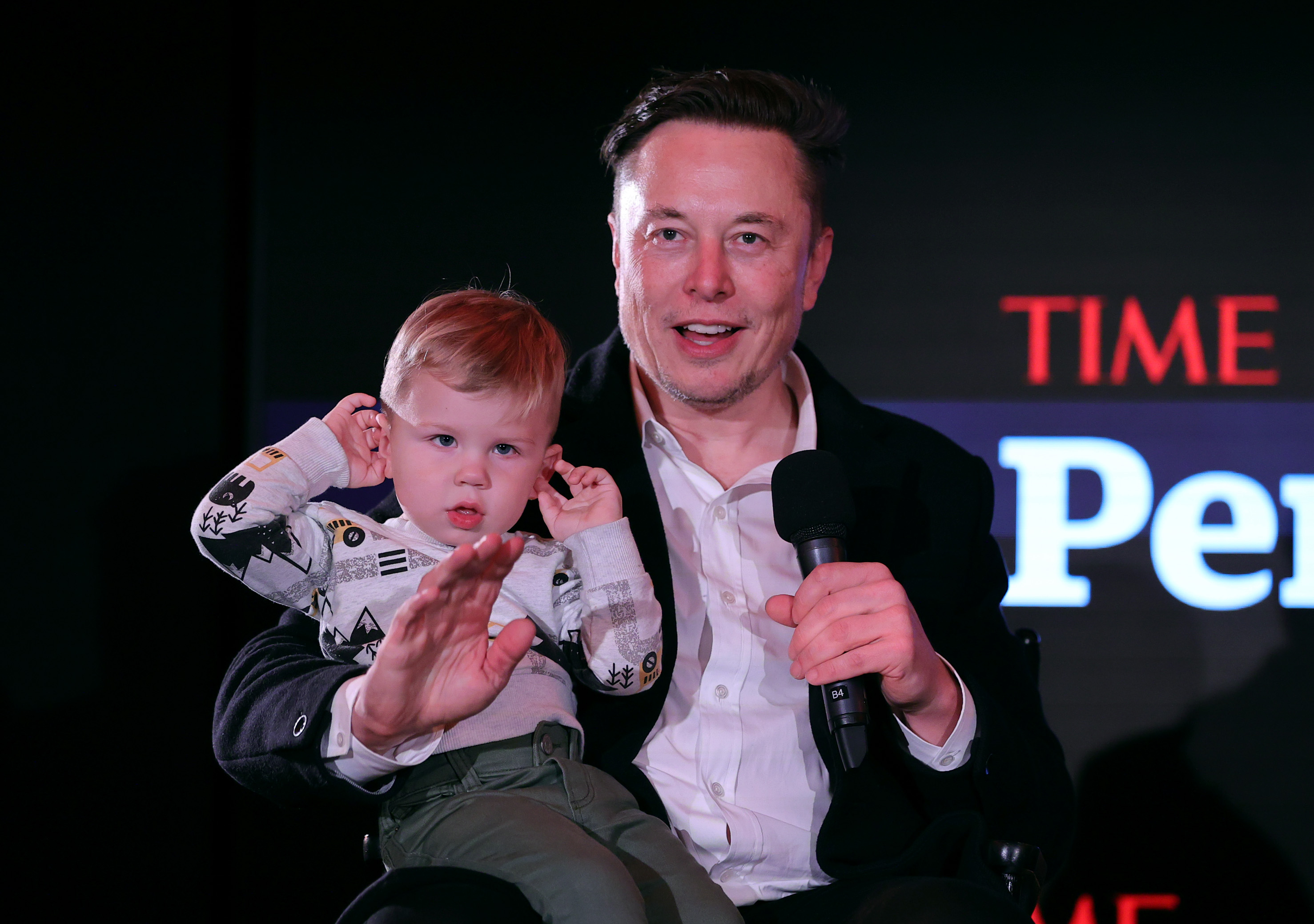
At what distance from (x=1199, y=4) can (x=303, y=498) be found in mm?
2979

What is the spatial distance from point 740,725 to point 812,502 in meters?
0.51

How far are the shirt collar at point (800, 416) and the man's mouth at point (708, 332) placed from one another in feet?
0.57

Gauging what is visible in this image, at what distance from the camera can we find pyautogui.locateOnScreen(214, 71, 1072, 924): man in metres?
1.57

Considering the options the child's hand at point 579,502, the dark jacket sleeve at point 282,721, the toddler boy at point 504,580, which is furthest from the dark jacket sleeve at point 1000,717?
the dark jacket sleeve at point 282,721

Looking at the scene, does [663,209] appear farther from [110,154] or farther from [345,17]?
[110,154]

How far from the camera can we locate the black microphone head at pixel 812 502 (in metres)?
1.58

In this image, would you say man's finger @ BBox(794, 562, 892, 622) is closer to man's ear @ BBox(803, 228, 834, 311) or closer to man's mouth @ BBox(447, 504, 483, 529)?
man's mouth @ BBox(447, 504, 483, 529)

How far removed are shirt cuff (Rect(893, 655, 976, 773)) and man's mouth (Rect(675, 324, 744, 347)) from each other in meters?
0.73

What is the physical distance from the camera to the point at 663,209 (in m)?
2.06

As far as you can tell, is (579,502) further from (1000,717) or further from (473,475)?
(1000,717)

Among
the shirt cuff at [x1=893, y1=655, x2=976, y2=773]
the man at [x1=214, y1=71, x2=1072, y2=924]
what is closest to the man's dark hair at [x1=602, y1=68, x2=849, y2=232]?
the man at [x1=214, y1=71, x2=1072, y2=924]

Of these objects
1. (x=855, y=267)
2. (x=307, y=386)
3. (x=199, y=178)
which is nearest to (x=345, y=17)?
(x=199, y=178)

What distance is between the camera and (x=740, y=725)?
1900mm

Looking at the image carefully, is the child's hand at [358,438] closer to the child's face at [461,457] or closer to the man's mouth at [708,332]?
the child's face at [461,457]
